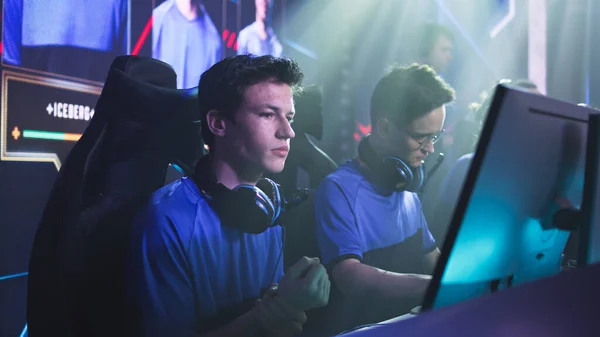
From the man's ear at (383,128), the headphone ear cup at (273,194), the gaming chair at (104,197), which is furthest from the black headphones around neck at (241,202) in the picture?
the man's ear at (383,128)

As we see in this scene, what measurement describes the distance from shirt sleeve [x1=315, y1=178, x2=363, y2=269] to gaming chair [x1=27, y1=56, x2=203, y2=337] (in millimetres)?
631

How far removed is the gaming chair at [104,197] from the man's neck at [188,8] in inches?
45.0

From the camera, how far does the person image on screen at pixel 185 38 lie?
6.97 feet

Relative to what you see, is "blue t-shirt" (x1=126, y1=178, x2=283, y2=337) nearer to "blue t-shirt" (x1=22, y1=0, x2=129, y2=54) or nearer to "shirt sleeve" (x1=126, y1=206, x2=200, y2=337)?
"shirt sleeve" (x1=126, y1=206, x2=200, y2=337)

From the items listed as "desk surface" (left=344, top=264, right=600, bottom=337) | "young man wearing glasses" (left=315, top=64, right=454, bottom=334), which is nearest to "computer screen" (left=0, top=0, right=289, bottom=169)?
"young man wearing glasses" (left=315, top=64, right=454, bottom=334)

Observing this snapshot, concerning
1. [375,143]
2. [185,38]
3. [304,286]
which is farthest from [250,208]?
[185,38]

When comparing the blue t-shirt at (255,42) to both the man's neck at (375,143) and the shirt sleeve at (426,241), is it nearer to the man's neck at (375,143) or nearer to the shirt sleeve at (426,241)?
the man's neck at (375,143)

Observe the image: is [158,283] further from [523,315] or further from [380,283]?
[523,315]

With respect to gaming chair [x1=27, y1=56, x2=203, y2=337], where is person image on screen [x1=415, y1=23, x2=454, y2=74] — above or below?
above

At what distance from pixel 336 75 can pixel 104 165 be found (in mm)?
2475

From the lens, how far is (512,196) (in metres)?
0.76

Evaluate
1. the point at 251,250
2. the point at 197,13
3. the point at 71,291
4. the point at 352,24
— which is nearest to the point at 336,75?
the point at 352,24

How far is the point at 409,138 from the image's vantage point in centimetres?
186

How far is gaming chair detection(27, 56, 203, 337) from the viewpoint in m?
0.96
